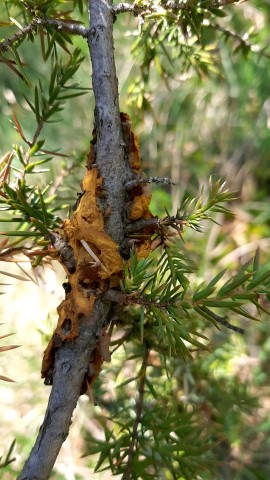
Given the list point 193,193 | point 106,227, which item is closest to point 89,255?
point 106,227

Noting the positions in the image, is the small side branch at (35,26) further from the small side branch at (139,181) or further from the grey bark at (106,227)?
the small side branch at (139,181)

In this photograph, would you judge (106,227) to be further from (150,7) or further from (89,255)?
(150,7)

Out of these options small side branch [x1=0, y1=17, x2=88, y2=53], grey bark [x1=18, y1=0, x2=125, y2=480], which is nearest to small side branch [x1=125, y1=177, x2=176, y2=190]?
grey bark [x1=18, y1=0, x2=125, y2=480]

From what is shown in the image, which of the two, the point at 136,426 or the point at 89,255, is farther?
the point at 136,426

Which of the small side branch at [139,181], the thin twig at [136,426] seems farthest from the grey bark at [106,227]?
the thin twig at [136,426]

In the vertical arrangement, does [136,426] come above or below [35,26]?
below

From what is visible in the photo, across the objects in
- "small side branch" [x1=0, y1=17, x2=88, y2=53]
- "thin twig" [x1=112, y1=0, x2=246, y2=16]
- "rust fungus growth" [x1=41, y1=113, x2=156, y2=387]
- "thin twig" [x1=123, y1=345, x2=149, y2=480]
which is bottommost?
"thin twig" [x1=123, y1=345, x2=149, y2=480]

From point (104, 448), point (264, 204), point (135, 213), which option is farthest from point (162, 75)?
point (264, 204)

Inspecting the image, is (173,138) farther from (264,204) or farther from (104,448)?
(104,448)

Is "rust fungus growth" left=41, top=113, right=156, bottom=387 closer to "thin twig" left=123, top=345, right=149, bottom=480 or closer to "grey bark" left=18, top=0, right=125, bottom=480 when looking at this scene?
"grey bark" left=18, top=0, right=125, bottom=480
